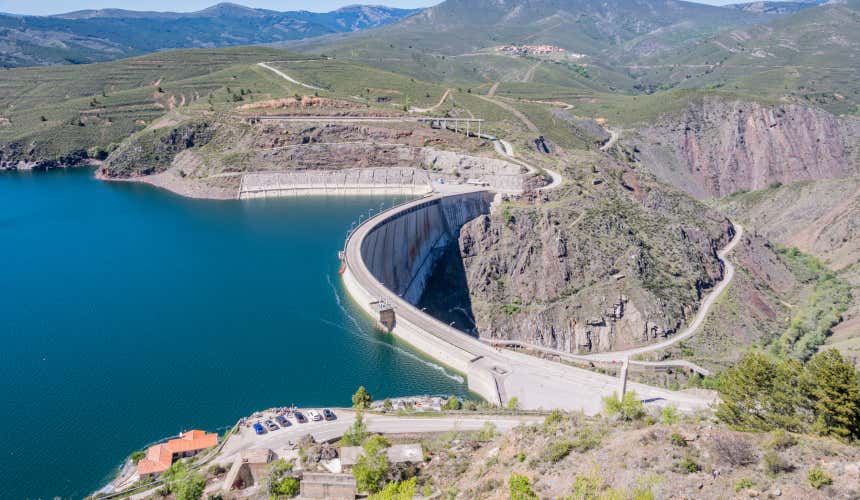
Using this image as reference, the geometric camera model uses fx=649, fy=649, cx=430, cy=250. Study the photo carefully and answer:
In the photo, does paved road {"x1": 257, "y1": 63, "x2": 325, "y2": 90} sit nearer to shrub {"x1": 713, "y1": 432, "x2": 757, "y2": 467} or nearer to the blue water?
the blue water

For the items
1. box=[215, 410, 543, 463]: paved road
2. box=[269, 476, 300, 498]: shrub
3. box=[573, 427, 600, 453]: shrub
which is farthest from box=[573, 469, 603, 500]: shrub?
box=[215, 410, 543, 463]: paved road

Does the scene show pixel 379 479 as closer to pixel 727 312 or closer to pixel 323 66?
pixel 727 312

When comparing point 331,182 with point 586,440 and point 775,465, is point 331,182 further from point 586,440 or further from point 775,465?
point 775,465

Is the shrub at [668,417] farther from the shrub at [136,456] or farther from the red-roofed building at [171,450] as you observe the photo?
the shrub at [136,456]

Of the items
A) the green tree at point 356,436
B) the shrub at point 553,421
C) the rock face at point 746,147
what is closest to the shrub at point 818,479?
the shrub at point 553,421

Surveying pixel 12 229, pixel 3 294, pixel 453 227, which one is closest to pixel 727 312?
pixel 453 227

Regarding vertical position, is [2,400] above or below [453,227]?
below
